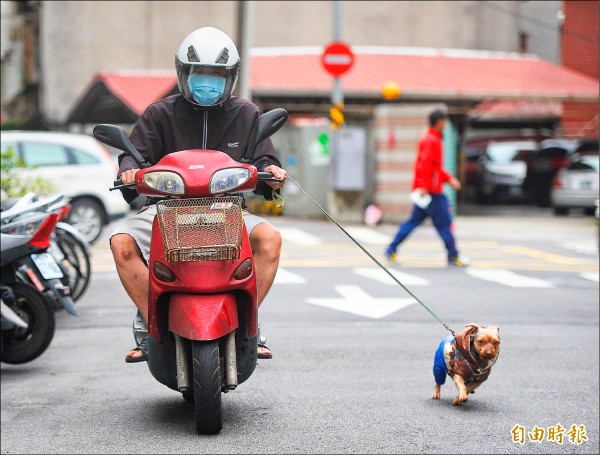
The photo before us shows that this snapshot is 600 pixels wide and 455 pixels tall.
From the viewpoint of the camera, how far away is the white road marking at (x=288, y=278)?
12.6 meters

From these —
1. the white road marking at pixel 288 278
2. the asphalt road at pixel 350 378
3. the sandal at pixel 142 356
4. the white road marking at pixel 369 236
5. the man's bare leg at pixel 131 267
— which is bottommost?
the white road marking at pixel 369 236

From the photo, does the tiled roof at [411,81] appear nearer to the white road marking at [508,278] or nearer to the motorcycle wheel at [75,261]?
the white road marking at [508,278]

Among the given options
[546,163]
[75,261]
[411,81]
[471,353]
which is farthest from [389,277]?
[546,163]

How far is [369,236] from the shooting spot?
1905 centimetres

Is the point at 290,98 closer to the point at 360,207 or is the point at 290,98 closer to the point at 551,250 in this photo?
the point at 360,207

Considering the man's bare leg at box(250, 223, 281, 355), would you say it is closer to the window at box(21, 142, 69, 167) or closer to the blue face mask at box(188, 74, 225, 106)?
the blue face mask at box(188, 74, 225, 106)

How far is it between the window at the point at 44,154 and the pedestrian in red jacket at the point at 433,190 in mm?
5431

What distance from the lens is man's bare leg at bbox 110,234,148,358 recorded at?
4.88 meters

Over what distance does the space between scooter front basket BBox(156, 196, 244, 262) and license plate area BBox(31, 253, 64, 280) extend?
4.28 m

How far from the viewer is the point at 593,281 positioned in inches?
490

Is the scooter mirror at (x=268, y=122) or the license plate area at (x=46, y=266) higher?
the scooter mirror at (x=268, y=122)

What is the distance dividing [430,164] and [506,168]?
15816 millimetres

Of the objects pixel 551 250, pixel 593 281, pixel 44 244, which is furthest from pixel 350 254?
pixel 44 244

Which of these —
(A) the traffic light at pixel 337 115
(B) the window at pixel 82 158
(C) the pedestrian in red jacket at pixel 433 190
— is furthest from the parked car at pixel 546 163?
(C) the pedestrian in red jacket at pixel 433 190
